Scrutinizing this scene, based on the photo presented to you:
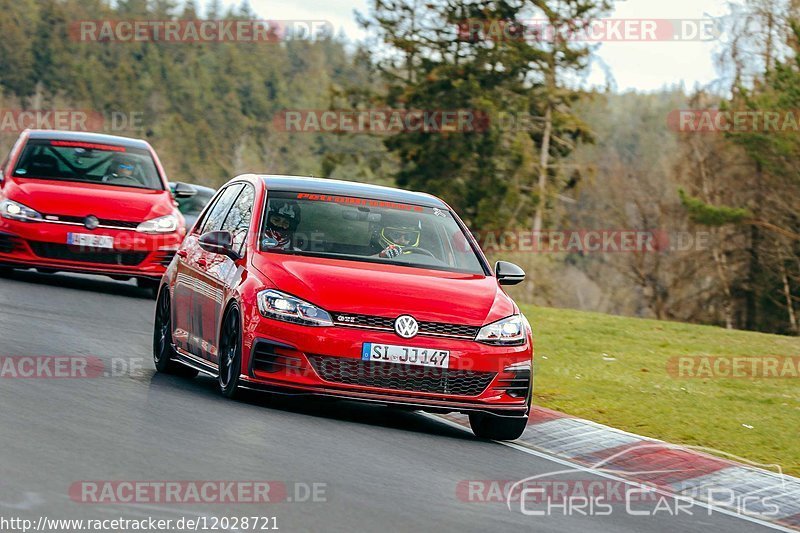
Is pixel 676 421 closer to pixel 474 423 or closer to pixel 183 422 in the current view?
pixel 474 423

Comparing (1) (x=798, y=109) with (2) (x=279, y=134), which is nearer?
(1) (x=798, y=109)

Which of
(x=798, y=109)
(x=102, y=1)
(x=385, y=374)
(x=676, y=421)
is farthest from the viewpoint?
(x=102, y=1)

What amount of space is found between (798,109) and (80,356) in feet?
131

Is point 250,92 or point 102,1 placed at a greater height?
point 102,1

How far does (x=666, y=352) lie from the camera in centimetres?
1698

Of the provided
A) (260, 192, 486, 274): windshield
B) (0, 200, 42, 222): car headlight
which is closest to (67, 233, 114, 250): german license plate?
(0, 200, 42, 222): car headlight

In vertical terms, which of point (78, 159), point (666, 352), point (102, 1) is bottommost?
point (666, 352)

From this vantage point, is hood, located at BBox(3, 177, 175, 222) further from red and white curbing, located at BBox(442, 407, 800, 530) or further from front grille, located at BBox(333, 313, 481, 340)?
front grille, located at BBox(333, 313, 481, 340)

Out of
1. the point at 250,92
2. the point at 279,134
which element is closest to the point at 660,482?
the point at 279,134

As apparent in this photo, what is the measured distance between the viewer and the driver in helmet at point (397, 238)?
10484mm

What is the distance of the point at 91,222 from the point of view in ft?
56.7

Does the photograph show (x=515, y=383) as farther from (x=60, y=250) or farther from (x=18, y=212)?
(x=18, y=212)

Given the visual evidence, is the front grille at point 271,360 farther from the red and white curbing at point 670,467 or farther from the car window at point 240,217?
the red and white curbing at point 670,467

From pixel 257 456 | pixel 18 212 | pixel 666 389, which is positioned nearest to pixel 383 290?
pixel 257 456
